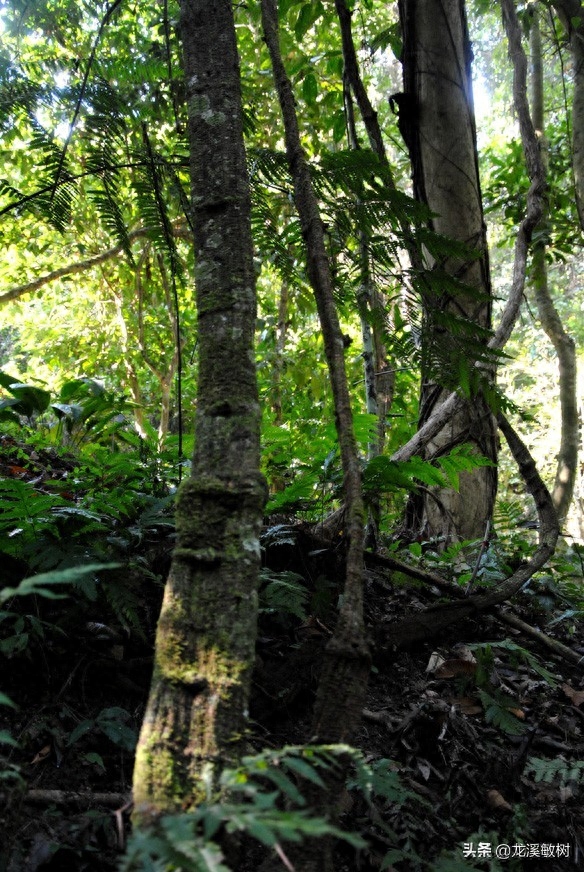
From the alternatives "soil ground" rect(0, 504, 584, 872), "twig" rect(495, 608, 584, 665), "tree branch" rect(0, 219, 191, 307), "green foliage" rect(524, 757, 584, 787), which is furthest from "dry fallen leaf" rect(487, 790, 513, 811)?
"tree branch" rect(0, 219, 191, 307)

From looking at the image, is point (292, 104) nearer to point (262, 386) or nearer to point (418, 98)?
point (418, 98)

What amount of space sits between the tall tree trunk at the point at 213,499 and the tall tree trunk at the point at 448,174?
2.53 metres

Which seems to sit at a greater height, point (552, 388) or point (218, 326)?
point (552, 388)

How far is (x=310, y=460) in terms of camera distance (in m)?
3.21

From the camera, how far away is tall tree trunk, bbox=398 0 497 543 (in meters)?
3.87

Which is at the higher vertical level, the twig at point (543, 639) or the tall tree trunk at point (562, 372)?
the tall tree trunk at point (562, 372)

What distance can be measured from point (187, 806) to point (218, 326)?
3.17 ft

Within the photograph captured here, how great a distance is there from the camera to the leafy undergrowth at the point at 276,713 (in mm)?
1388

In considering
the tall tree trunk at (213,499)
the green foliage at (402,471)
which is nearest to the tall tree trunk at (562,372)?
the green foliage at (402,471)

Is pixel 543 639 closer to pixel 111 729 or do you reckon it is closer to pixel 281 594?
pixel 281 594

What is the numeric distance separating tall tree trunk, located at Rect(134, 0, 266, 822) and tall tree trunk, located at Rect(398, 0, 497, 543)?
8.30ft

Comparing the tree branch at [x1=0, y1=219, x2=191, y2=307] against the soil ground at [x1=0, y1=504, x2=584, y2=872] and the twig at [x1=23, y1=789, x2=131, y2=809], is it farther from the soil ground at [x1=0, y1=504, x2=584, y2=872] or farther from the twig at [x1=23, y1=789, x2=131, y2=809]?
the twig at [x1=23, y1=789, x2=131, y2=809]

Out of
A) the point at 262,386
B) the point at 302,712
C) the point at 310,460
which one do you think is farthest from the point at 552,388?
the point at 302,712

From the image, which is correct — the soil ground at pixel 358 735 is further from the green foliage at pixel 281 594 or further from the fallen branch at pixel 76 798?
the green foliage at pixel 281 594
